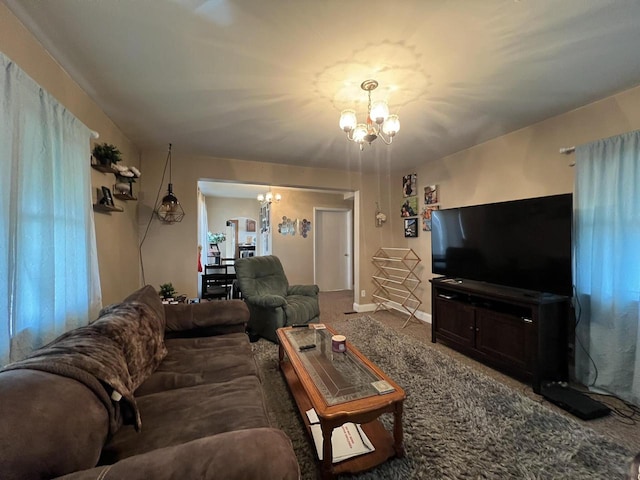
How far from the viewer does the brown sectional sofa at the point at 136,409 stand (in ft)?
2.19

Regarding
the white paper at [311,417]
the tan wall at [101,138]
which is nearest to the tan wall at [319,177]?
the tan wall at [101,138]

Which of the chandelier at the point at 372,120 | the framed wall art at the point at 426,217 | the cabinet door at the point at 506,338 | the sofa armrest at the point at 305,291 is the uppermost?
the chandelier at the point at 372,120

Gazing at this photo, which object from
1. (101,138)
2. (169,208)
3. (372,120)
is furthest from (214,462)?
(169,208)

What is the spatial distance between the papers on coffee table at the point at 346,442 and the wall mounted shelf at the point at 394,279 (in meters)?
2.76

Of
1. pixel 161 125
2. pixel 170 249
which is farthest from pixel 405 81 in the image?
pixel 170 249

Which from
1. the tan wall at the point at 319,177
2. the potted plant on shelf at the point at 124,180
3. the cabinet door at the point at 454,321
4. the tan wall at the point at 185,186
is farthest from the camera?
the tan wall at the point at 185,186

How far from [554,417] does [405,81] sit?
254cm

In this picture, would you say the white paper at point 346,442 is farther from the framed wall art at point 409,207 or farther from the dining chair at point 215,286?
the framed wall art at point 409,207

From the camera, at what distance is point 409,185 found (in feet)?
14.4

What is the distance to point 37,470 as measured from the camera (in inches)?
25.5

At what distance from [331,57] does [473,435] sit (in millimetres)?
2522

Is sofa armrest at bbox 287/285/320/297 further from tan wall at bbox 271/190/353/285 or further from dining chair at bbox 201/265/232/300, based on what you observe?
tan wall at bbox 271/190/353/285

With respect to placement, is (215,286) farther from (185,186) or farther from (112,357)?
(112,357)

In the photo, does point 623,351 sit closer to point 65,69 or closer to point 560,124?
point 560,124
